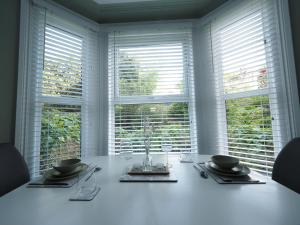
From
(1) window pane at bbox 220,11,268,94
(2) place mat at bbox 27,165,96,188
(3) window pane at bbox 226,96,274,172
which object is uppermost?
(1) window pane at bbox 220,11,268,94

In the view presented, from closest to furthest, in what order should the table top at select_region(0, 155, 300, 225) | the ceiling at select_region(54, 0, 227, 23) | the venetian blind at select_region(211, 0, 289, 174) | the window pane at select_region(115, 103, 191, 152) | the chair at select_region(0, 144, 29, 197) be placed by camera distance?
the table top at select_region(0, 155, 300, 225) < the chair at select_region(0, 144, 29, 197) < the venetian blind at select_region(211, 0, 289, 174) < the ceiling at select_region(54, 0, 227, 23) < the window pane at select_region(115, 103, 191, 152)

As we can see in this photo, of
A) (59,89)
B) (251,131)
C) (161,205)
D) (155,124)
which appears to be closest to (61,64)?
(59,89)

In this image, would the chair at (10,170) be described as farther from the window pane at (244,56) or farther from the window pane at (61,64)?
the window pane at (244,56)

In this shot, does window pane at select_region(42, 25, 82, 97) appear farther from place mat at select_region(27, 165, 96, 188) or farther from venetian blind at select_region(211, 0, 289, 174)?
venetian blind at select_region(211, 0, 289, 174)

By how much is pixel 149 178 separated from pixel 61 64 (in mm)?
1517

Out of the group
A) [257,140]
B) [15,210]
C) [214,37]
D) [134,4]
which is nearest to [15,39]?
[134,4]

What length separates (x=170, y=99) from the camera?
6.27 ft

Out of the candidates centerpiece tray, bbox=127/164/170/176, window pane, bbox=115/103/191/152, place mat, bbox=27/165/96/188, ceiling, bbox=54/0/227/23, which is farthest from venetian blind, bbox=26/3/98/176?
centerpiece tray, bbox=127/164/170/176

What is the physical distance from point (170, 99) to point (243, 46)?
0.93 meters

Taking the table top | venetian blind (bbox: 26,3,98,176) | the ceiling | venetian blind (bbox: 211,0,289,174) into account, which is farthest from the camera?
the ceiling

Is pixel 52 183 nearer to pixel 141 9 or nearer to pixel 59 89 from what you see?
pixel 59 89

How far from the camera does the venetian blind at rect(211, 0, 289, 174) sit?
4.49 feet

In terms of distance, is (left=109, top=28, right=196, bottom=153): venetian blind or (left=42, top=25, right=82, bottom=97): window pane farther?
(left=109, top=28, right=196, bottom=153): venetian blind

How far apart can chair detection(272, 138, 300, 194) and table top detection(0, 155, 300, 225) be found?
0.63 ft
